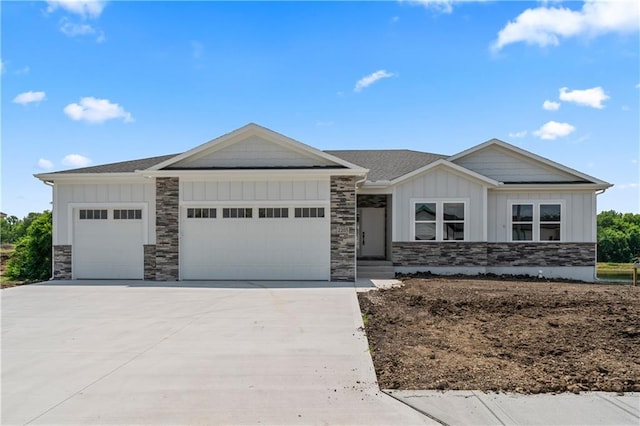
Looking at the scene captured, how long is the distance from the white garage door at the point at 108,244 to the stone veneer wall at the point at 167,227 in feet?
2.88

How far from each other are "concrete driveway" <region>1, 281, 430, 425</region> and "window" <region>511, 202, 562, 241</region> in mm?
8475

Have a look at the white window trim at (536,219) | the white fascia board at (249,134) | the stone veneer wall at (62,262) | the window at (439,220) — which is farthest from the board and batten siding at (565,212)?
the stone veneer wall at (62,262)

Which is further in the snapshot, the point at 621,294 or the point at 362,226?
the point at 362,226

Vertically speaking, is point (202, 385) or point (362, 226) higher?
point (362, 226)

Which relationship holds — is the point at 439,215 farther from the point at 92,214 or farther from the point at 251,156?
the point at 92,214

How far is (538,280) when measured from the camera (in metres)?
14.0

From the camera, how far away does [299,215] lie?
13.0 m

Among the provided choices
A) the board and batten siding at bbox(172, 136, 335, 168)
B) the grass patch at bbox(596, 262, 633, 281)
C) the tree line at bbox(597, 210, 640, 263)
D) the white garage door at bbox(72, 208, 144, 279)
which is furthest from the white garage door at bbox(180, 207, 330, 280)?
the tree line at bbox(597, 210, 640, 263)

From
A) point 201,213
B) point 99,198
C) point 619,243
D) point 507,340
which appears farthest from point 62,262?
point 619,243

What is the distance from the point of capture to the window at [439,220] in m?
14.5

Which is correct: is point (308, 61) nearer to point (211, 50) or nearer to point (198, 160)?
→ point (211, 50)

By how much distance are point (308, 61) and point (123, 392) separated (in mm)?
13339

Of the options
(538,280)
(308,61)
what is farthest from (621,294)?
(308,61)

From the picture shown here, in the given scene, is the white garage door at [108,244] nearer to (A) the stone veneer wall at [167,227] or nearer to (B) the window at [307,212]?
(A) the stone veneer wall at [167,227]
